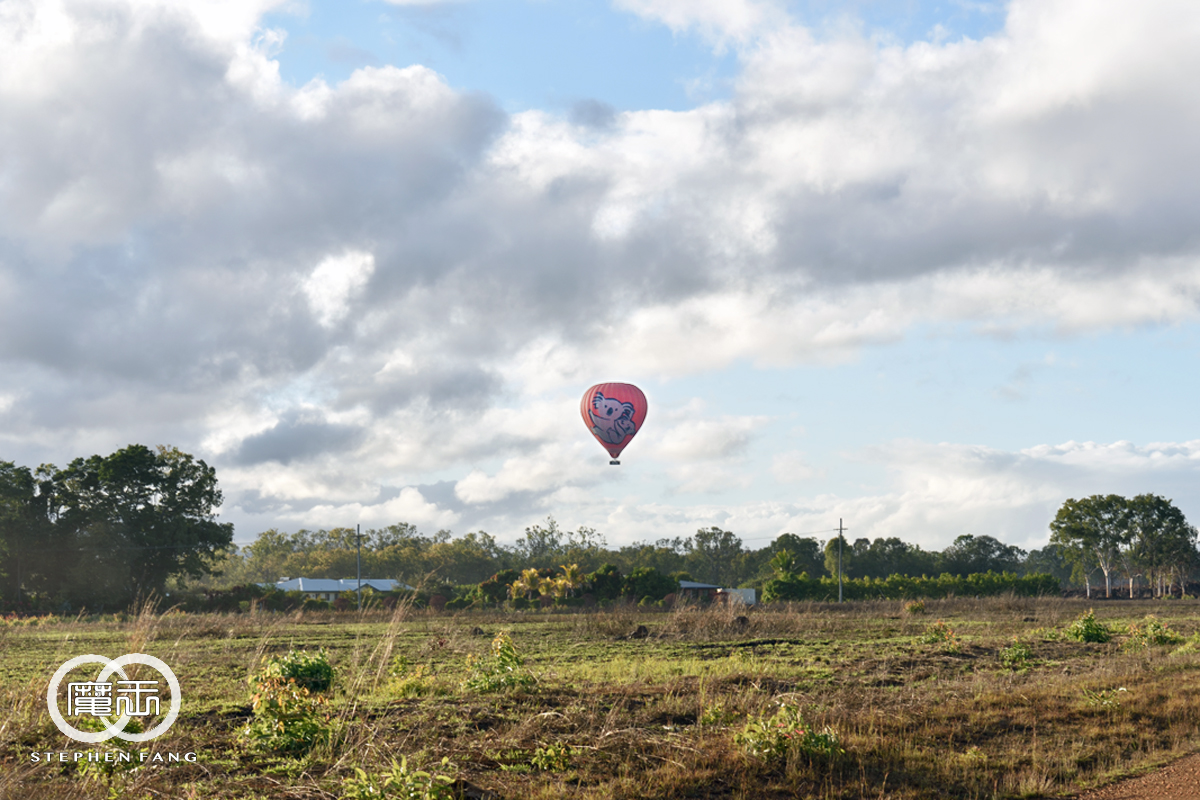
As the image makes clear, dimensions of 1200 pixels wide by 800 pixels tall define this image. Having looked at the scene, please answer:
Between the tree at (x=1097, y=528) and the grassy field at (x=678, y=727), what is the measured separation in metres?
87.8

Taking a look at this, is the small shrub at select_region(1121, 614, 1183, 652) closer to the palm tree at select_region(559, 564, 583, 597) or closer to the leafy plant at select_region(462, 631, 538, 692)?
the leafy plant at select_region(462, 631, 538, 692)

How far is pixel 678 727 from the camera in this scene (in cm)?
1148

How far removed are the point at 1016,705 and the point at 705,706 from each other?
4.93 meters

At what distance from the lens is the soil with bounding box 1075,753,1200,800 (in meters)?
9.19

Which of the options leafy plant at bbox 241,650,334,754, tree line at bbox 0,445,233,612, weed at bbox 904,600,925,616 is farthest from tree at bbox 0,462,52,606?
leafy plant at bbox 241,650,334,754

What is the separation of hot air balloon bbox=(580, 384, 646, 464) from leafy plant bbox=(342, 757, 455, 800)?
3667cm

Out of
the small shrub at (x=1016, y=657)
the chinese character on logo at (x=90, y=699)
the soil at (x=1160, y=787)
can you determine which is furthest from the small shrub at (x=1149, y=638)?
the chinese character on logo at (x=90, y=699)

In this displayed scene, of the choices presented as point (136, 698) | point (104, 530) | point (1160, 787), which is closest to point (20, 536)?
point (104, 530)

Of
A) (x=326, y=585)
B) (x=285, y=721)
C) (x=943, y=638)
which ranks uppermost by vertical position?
(x=285, y=721)

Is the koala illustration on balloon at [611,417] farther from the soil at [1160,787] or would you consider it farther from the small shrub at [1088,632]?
the soil at [1160,787]

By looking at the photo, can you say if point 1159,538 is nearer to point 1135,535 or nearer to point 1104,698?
point 1135,535

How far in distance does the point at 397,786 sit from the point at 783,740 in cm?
443

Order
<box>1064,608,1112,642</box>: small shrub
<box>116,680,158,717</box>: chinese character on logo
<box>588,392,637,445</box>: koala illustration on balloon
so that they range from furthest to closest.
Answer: <box>588,392,637,445</box>: koala illustration on balloon < <box>1064,608,1112,642</box>: small shrub < <box>116,680,158,717</box>: chinese character on logo

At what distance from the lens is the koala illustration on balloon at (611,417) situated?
44.5 metres
